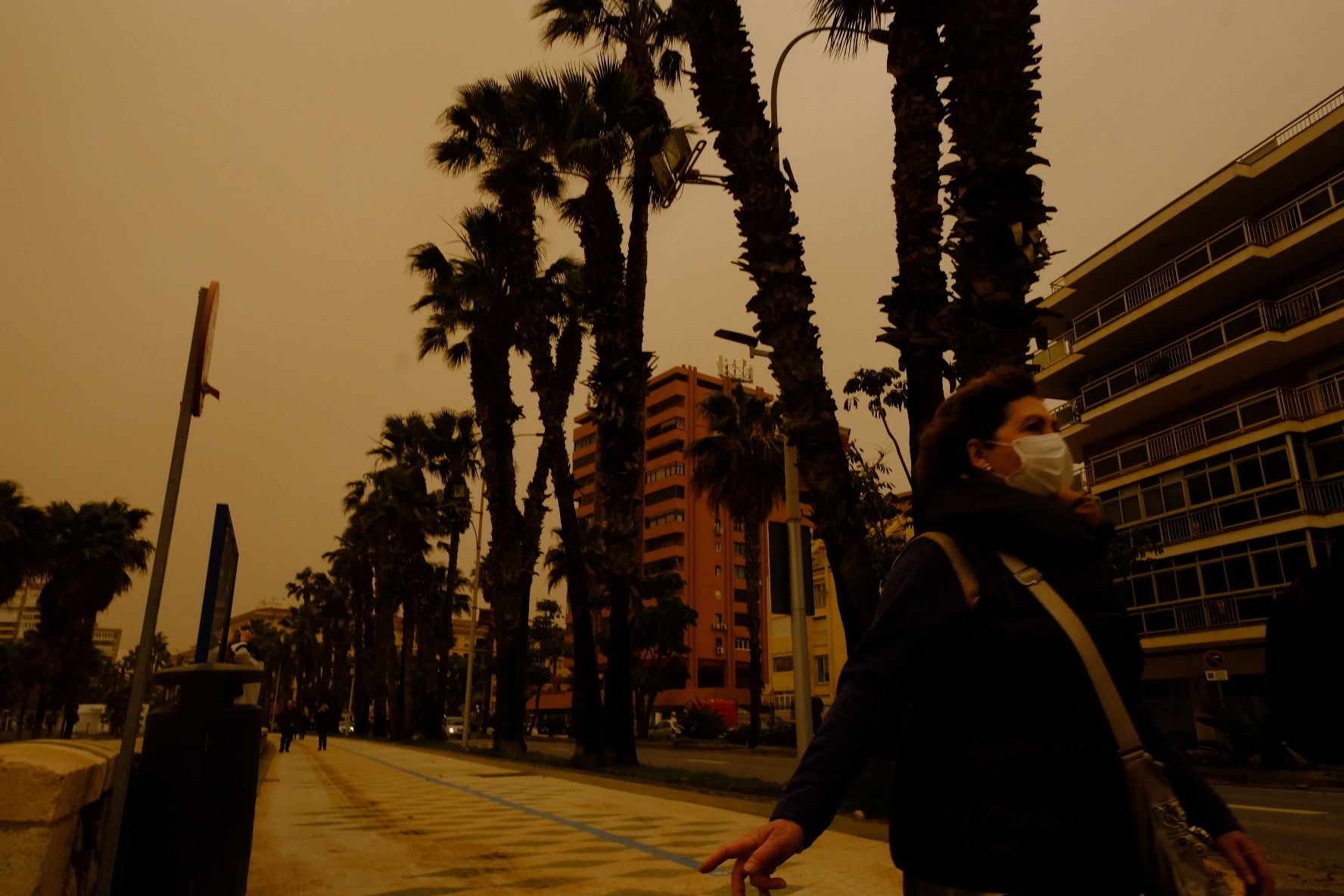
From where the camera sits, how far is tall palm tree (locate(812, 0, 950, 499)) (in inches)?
334

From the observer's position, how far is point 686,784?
1249 centimetres

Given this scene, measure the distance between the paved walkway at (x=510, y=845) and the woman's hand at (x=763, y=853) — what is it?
373 centimetres

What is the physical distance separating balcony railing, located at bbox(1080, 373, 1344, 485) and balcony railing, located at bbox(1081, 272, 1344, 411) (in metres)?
1.56

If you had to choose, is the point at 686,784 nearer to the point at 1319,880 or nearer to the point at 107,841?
the point at 1319,880

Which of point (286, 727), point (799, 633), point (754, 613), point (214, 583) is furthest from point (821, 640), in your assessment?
point (214, 583)

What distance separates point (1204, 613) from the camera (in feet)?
85.5

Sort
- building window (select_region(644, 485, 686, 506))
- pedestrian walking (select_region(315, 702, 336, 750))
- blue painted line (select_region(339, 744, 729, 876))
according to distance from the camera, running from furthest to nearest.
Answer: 1. building window (select_region(644, 485, 686, 506))
2. pedestrian walking (select_region(315, 702, 336, 750))
3. blue painted line (select_region(339, 744, 729, 876))

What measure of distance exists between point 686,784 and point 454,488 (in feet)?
87.2

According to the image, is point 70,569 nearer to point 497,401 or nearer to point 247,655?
point 497,401

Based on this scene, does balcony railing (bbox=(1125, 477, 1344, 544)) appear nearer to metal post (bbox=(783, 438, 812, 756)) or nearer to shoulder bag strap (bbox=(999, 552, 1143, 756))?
metal post (bbox=(783, 438, 812, 756))

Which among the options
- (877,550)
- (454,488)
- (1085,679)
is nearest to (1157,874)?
(1085,679)

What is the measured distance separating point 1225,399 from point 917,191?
23220 millimetres

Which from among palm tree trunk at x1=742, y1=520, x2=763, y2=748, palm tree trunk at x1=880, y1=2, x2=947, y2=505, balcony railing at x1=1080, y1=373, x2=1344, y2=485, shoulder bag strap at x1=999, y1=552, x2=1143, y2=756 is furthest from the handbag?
palm tree trunk at x1=742, y1=520, x2=763, y2=748

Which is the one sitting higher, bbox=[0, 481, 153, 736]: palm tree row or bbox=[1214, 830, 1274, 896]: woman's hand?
bbox=[0, 481, 153, 736]: palm tree row
